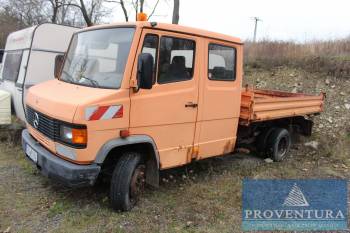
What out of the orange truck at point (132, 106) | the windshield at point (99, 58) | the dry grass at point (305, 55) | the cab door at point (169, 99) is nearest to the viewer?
the orange truck at point (132, 106)

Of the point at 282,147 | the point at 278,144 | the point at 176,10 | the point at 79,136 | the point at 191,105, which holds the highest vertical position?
the point at 176,10

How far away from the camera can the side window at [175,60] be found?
461 cm

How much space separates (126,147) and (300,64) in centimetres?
996

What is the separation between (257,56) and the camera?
14.6m

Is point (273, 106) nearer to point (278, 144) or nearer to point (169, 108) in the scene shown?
point (278, 144)

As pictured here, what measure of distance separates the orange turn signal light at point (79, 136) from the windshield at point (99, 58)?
0.67 meters

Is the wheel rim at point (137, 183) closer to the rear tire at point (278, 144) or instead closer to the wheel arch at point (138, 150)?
the wheel arch at point (138, 150)

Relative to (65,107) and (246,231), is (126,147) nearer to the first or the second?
(65,107)

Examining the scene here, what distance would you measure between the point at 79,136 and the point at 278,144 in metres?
4.45

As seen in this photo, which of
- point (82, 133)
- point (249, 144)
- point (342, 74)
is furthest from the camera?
point (342, 74)

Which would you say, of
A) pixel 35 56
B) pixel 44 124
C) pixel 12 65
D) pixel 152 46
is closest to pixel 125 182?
pixel 44 124

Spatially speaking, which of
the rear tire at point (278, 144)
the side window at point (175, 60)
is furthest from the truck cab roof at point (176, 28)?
the rear tire at point (278, 144)

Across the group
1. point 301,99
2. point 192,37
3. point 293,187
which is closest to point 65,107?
point 192,37

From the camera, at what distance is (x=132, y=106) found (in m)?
4.30
